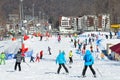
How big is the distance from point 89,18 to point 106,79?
139184mm

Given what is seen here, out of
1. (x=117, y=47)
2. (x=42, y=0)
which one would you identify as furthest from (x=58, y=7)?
(x=117, y=47)

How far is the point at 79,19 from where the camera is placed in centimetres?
16350

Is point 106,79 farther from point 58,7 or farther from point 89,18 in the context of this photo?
point 58,7

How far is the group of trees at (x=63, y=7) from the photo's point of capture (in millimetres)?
134000

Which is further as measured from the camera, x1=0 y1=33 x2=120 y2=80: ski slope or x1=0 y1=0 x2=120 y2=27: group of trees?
x1=0 y1=0 x2=120 y2=27: group of trees

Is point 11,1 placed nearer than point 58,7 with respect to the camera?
Yes

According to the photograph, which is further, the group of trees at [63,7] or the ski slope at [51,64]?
the group of trees at [63,7]

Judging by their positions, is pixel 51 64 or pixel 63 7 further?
pixel 63 7

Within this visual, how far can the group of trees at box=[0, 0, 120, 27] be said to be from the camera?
13400cm

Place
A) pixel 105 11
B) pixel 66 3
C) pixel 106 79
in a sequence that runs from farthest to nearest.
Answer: pixel 66 3 < pixel 105 11 < pixel 106 79

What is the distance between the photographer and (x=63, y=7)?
17438 centimetres

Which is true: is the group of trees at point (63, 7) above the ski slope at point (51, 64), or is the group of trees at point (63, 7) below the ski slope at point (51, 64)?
above

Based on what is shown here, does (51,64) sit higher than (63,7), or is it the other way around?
(63,7)

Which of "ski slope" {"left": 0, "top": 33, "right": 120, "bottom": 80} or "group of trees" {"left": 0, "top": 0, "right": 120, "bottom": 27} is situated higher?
"group of trees" {"left": 0, "top": 0, "right": 120, "bottom": 27}
